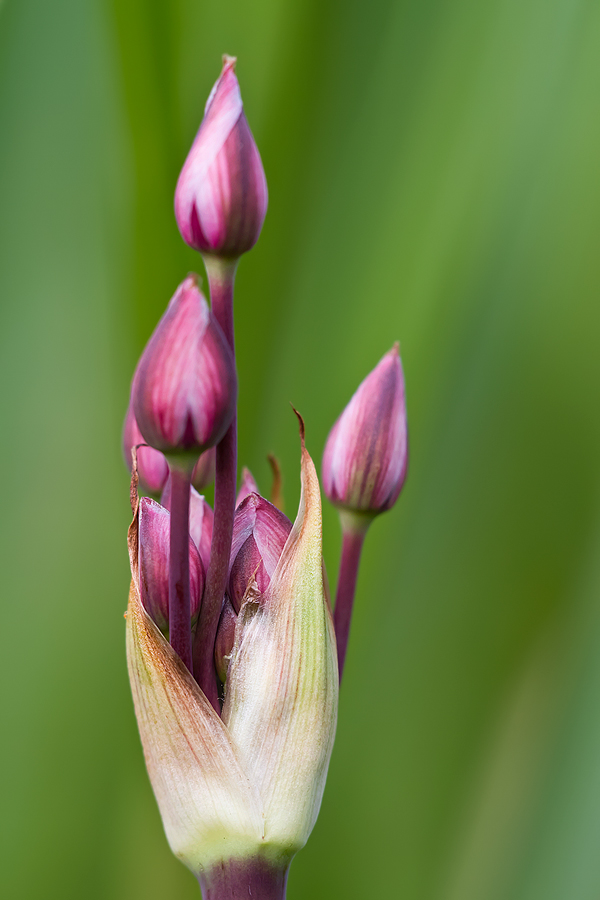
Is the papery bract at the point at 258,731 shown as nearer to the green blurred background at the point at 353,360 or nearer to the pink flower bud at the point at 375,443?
the pink flower bud at the point at 375,443

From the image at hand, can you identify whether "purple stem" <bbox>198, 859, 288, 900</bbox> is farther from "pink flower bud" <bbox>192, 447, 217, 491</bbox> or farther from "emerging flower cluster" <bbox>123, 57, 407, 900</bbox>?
"pink flower bud" <bbox>192, 447, 217, 491</bbox>

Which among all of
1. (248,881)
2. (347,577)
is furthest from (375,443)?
(248,881)

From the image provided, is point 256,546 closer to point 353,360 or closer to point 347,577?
point 347,577

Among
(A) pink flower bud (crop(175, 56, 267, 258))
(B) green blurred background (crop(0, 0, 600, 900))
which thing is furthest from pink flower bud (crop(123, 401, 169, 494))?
(B) green blurred background (crop(0, 0, 600, 900))

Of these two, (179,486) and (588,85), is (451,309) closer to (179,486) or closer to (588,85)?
(588,85)

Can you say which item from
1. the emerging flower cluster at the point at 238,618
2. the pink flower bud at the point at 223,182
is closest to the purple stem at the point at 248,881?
the emerging flower cluster at the point at 238,618

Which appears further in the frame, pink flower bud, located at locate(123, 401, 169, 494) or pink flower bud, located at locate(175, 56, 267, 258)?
pink flower bud, located at locate(123, 401, 169, 494)
